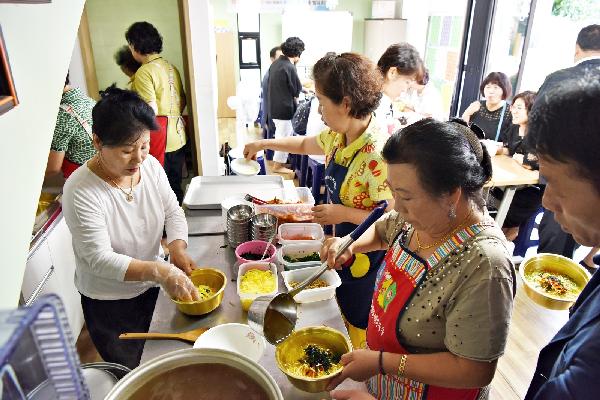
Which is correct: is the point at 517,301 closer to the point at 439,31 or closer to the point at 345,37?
the point at 439,31

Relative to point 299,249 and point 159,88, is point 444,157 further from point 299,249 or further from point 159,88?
point 159,88

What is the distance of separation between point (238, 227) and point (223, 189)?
0.73m

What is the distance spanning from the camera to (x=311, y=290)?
4.93 feet

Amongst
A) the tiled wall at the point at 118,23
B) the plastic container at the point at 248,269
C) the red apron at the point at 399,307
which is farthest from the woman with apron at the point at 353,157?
the tiled wall at the point at 118,23

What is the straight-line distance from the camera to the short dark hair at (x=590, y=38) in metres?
3.33

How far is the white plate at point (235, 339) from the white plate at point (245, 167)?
139 centimetres

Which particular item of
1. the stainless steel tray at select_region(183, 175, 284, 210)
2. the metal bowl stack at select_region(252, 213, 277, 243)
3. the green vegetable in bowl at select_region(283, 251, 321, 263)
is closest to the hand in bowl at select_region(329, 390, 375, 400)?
the green vegetable in bowl at select_region(283, 251, 321, 263)

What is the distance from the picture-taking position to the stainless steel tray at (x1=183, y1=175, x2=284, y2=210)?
7.75ft

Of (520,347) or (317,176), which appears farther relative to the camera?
(317,176)

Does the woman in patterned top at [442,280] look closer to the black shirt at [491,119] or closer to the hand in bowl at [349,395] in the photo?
the hand in bowl at [349,395]

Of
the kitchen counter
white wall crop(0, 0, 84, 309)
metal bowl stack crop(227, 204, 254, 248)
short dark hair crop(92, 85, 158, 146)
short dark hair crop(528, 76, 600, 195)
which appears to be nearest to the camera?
short dark hair crop(528, 76, 600, 195)

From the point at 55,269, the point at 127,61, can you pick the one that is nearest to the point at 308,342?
the point at 55,269

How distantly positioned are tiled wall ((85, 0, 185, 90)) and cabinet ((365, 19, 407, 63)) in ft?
15.2

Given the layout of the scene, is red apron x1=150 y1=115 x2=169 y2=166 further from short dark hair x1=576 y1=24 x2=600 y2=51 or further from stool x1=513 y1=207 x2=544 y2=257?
short dark hair x1=576 y1=24 x2=600 y2=51
